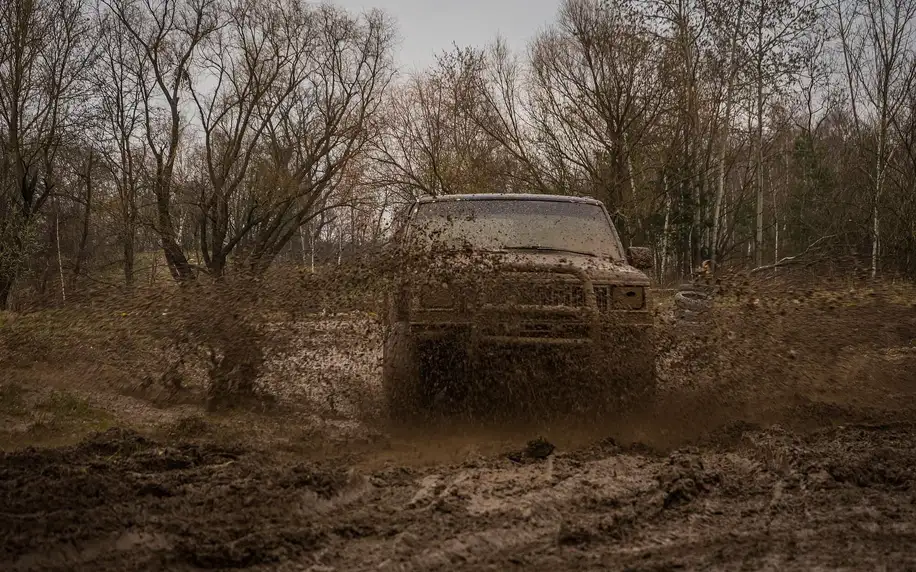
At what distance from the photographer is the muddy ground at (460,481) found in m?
3.08

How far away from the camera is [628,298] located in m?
5.96

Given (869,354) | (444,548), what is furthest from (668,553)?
(869,354)

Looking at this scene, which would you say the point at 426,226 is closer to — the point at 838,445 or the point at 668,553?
the point at 838,445

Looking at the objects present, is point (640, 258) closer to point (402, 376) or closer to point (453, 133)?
point (402, 376)

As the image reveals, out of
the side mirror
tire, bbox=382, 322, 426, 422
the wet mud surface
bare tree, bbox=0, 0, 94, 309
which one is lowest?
the wet mud surface

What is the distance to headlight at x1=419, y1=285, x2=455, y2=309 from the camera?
5773 mm

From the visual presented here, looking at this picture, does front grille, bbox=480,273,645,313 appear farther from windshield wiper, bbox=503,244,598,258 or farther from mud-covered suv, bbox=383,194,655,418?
windshield wiper, bbox=503,244,598,258

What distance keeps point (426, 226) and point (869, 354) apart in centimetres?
511

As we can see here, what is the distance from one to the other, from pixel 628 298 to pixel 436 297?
148 cm

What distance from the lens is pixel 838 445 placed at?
5.16 metres

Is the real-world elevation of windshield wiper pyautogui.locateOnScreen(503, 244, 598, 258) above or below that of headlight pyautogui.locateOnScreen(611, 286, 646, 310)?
Result: above

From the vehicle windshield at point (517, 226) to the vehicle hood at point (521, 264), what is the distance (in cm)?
33

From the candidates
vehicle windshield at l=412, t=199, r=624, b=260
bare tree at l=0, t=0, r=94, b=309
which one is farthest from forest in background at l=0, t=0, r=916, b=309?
vehicle windshield at l=412, t=199, r=624, b=260

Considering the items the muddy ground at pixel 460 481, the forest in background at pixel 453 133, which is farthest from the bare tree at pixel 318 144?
the muddy ground at pixel 460 481
